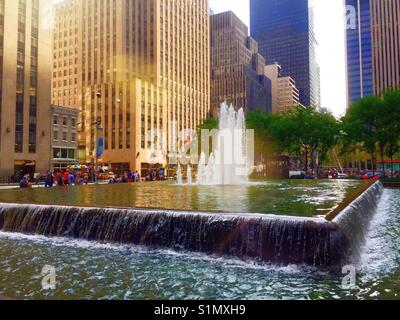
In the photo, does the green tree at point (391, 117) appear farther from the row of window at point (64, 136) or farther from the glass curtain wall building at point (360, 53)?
the glass curtain wall building at point (360, 53)

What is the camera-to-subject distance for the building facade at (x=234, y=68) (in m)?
142


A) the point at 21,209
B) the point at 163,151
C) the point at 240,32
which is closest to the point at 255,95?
the point at 240,32

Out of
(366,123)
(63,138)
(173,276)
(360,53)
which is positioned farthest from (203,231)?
(360,53)

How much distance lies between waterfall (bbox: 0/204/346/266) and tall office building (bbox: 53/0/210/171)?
70.6 meters

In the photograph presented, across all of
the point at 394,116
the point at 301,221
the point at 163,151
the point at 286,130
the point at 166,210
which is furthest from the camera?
the point at 163,151

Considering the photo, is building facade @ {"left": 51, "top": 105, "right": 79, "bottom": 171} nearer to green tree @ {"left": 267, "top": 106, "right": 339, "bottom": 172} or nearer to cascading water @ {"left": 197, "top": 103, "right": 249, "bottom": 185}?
cascading water @ {"left": 197, "top": 103, "right": 249, "bottom": 185}

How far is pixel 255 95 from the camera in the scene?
148625mm

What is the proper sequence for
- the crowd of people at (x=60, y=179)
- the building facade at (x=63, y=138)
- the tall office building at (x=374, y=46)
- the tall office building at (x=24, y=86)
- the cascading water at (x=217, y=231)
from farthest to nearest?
the tall office building at (x=374, y=46), the building facade at (x=63, y=138), the tall office building at (x=24, y=86), the crowd of people at (x=60, y=179), the cascading water at (x=217, y=231)

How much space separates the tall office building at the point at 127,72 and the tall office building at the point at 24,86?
2129 cm

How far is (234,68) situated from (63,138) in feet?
307

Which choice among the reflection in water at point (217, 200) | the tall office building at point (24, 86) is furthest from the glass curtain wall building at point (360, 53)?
the reflection in water at point (217, 200)

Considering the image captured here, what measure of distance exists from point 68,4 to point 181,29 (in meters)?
32.7
